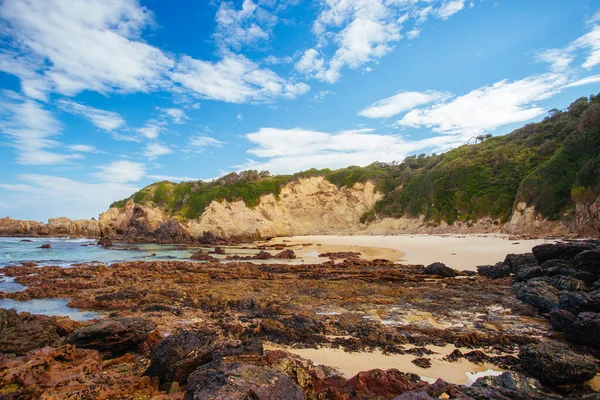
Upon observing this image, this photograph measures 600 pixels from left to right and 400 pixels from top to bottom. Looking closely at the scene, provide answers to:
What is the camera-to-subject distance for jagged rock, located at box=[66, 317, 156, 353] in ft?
17.1

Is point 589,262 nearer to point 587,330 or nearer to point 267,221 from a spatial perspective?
point 587,330

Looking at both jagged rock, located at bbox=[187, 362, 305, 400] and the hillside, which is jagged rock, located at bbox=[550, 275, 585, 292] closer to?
→ jagged rock, located at bbox=[187, 362, 305, 400]

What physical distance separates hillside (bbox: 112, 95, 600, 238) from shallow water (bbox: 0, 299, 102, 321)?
25429mm

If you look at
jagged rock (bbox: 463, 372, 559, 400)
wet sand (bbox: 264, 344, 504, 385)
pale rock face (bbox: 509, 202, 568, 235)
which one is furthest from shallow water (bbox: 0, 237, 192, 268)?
pale rock face (bbox: 509, 202, 568, 235)

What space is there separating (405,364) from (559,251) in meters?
10.4

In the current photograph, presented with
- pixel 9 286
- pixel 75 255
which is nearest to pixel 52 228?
pixel 75 255

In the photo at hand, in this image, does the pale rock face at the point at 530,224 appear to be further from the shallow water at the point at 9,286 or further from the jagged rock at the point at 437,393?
the shallow water at the point at 9,286

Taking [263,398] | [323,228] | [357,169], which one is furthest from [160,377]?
[357,169]

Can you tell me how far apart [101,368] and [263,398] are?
3079 millimetres

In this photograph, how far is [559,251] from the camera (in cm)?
1164

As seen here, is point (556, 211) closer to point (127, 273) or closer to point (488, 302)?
point (488, 302)

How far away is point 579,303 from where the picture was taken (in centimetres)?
639

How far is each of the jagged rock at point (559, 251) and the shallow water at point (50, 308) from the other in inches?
587

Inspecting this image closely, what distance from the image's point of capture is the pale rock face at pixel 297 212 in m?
45.4
